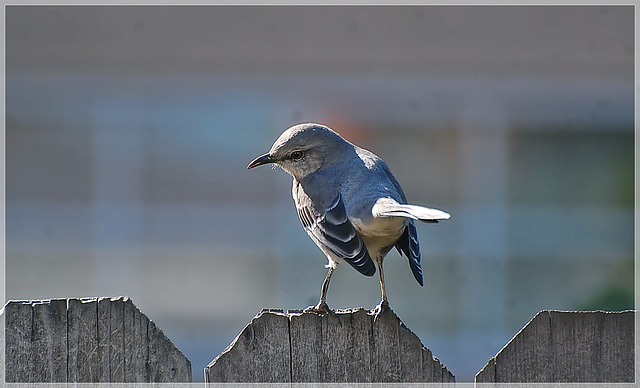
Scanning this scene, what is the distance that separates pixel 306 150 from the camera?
4105mm

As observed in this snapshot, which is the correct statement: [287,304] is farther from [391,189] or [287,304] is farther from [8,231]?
[391,189]

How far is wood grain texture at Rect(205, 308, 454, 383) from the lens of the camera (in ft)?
8.69

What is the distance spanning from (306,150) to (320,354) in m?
1.61

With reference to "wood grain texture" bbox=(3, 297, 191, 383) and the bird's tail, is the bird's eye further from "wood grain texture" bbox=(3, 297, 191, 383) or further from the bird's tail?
"wood grain texture" bbox=(3, 297, 191, 383)

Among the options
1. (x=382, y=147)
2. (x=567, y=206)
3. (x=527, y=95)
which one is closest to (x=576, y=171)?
(x=567, y=206)

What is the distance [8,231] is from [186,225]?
176cm

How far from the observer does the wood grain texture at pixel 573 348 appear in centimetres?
269

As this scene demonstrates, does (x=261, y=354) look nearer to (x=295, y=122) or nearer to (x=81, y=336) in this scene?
(x=81, y=336)

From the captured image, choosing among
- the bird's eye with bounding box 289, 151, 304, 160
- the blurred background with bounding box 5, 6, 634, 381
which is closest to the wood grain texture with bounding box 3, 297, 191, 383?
the bird's eye with bounding box 289, 151, 304, 160

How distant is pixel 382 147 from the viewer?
8.64 m

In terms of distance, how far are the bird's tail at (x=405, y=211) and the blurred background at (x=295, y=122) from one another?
4.85 meters

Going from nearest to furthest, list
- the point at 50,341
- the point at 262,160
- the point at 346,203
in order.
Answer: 1. the point at 50,341
2. the point at 346,203
3. the point at 262,160

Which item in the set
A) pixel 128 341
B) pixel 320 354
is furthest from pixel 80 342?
pixel 320 354

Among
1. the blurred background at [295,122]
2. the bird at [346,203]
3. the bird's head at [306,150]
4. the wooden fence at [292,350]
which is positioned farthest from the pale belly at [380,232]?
the blurred background at [295,122]
